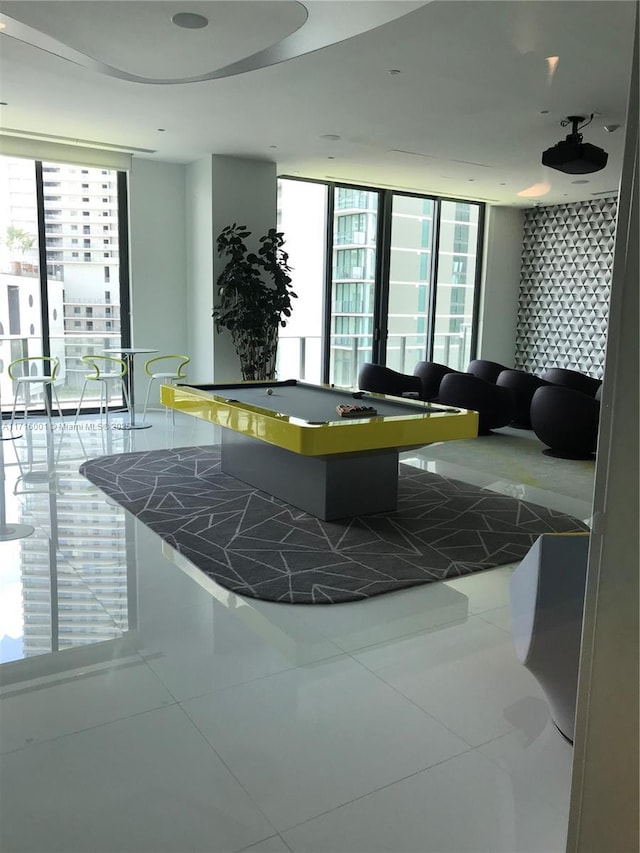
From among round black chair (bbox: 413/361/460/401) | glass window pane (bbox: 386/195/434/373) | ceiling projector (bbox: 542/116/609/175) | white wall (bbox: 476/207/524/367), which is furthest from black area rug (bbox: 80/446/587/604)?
white wall (bbox: 476/207/524/367)

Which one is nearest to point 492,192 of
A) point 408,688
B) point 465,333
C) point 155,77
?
point 465,333

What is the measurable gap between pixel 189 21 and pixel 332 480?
2974mm

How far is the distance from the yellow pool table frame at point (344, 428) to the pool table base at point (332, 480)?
0.69 feet

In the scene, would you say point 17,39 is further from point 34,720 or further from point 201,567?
point 34,720

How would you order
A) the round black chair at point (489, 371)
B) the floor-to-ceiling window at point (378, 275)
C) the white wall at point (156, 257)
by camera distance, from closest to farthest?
1. the white wall at point (156, 257)
2. the round black chair at point (489, 371)
3. the floor-to-ceiling window at point (378, 275)

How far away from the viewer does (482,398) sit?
7824 mm

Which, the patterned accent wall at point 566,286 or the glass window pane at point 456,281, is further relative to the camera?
the glass window pane at point 456,281

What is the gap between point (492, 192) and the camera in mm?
10680

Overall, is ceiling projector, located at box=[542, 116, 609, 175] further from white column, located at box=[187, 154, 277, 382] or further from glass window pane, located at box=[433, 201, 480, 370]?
glass window pane, located at box=[433, 201, 480, 370]

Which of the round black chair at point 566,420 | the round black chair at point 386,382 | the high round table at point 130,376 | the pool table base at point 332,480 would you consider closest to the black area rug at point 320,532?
the pool table base at point 332,480

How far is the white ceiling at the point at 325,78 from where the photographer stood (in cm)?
424

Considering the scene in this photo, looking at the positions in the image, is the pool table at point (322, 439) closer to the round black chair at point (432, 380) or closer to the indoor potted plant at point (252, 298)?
the indoor potted plant at point (252, 298)

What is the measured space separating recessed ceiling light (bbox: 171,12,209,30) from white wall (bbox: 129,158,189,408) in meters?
4.84

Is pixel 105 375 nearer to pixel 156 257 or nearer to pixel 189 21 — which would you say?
pixel 156 257
